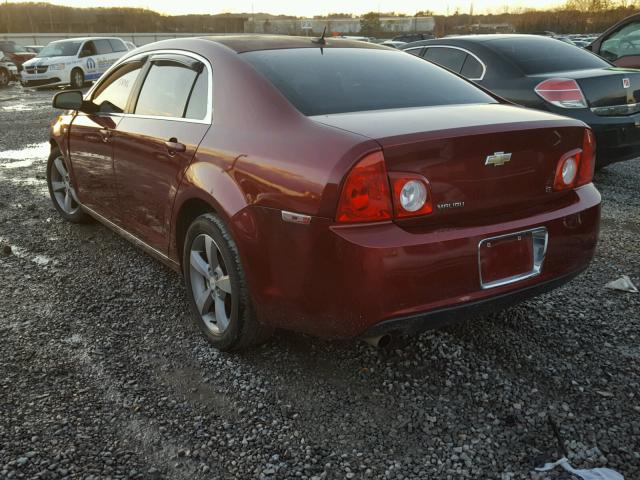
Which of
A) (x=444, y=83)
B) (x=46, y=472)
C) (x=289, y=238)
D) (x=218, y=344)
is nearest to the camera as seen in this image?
(x=46, y=472)

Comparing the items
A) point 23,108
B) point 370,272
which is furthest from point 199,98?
point 23,108

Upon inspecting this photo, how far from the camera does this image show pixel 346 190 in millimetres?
2303

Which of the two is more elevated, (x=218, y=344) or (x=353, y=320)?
(x=353, y=320)

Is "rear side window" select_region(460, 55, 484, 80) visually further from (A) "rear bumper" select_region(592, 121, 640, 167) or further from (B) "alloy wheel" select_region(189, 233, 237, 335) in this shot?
(B) "alloy wheel" select_region(189, 233, 237, 335)

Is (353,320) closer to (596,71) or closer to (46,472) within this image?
(46,472)

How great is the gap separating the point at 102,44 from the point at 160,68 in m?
20.6

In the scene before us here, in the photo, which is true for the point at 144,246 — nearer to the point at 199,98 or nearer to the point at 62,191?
the point at 199,98

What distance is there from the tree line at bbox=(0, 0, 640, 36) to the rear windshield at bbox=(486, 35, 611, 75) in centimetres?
5179

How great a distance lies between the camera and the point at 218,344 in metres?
3.12

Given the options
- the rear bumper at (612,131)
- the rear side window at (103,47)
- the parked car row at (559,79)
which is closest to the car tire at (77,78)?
the rear side window at (103,47)

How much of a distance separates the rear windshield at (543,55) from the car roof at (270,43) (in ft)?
10.0

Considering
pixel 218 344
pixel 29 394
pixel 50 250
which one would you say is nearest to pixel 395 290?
pixel 218 344

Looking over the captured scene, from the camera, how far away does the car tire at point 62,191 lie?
5207 millimetres

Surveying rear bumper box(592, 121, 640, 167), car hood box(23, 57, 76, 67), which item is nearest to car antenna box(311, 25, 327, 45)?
rear bumper box(592, 121, 640, 167)
